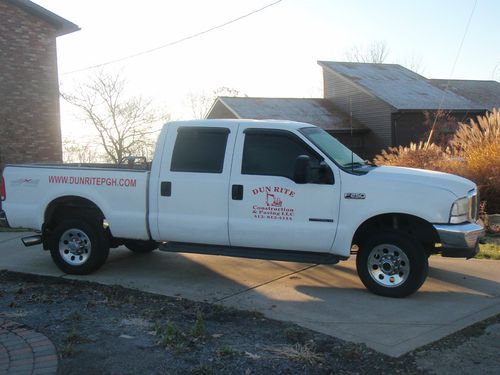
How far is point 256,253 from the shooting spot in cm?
643

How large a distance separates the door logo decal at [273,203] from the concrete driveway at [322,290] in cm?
87

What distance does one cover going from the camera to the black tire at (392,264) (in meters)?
5.87

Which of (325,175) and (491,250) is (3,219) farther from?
(491,250)

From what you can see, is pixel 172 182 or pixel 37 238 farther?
pixel 37 238

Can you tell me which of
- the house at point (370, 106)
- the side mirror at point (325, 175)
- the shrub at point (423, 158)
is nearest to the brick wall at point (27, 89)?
the shrub at point (423, 158)

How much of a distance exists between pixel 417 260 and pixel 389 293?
48 centimetres

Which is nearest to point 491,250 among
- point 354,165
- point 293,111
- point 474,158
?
point 354,165

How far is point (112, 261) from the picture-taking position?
26.8 ft

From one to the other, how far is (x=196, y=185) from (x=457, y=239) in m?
2.94

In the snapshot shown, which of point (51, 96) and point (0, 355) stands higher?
point (51, 96)

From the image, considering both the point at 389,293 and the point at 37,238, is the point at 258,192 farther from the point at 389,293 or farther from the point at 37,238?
the point at 37,238

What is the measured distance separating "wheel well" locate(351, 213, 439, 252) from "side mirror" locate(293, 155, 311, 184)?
85cm

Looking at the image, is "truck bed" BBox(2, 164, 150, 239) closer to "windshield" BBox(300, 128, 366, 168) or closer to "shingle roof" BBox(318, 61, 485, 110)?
"windshield" BBox(300, 128, 366, 168)

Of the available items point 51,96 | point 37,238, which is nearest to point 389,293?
point 37,238
